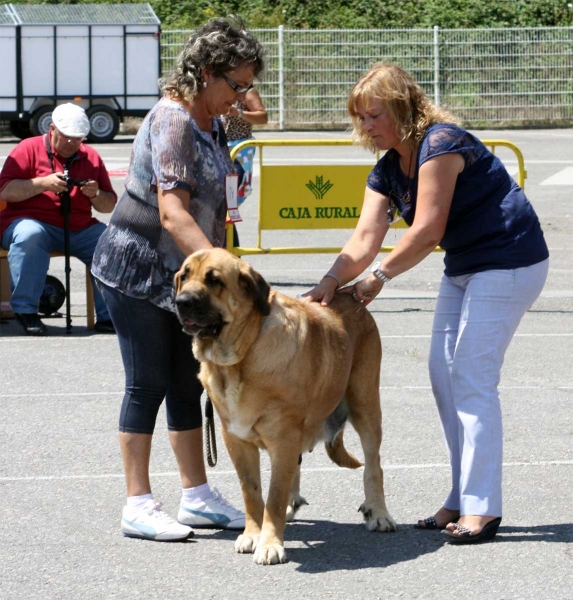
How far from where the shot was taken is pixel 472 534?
461 centimetres

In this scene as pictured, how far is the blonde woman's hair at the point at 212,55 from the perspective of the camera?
4.50 metres

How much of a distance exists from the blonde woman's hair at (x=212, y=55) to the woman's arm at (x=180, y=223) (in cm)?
42

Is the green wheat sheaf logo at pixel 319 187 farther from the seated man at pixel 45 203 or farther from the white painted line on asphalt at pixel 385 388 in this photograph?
the white painted line on asphalt at pixel 385 388

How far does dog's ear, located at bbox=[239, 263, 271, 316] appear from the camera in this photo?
14.2 feet

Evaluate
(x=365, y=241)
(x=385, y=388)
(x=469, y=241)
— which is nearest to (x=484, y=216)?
(x=469, y=241)

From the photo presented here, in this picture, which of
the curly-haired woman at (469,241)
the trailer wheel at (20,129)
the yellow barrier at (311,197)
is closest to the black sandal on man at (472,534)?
the curly-haired woman at (469,241)

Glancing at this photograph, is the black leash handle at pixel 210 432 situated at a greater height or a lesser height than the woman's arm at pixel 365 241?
lesser

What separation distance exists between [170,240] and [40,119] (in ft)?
66.6

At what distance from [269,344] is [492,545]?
1.24 metres

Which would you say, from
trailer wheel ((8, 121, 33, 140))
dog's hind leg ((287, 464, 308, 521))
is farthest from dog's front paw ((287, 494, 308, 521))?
trailer wheel ((8, 121, 33, 140))

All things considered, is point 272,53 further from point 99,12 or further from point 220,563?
point 220,563

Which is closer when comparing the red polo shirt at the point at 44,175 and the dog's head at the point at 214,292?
the dog's head at the point at 214,292

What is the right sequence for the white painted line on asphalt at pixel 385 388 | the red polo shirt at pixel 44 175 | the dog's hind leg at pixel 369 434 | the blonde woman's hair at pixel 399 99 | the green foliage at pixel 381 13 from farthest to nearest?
the green foliage at pixel 381 13 → the red polo shirt at pixel 44 175 → the white painted line on asphalt at pixel 385 388 → the dog's hind leg at pixel 369 434 → the blonde woman's hair at pixel 399 99

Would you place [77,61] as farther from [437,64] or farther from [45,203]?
[45,203]
